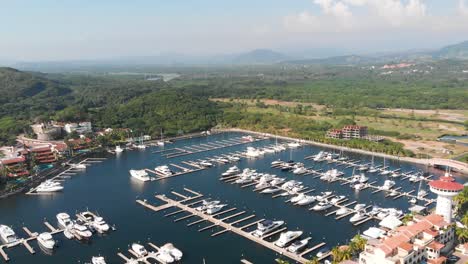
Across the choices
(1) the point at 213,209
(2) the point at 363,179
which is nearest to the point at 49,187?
(1) the point at 213,209

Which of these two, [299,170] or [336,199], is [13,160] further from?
[336,199]

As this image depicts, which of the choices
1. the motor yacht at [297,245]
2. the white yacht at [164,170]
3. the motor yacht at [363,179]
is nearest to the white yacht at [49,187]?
the white yacht at [164,170]

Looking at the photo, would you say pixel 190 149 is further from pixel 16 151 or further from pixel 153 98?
pixel 153 98

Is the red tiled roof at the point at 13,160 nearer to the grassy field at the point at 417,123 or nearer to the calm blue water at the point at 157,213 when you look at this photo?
the calm blue water at the point at 157,213

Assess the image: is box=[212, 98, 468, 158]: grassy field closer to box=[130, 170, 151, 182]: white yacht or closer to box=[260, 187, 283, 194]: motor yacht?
box=[260, 187, 283, 194]: motor yacht

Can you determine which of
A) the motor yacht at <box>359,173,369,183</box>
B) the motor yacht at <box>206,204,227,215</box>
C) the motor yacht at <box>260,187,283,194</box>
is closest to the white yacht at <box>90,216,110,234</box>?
the motor yacht at <box>206,204,227,215</box>

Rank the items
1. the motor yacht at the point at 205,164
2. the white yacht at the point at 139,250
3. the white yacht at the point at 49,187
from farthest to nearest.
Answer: the motor yacht at the point at 205,164
the white yacht at the point at 49,187
the white yacht at the point at 139,250

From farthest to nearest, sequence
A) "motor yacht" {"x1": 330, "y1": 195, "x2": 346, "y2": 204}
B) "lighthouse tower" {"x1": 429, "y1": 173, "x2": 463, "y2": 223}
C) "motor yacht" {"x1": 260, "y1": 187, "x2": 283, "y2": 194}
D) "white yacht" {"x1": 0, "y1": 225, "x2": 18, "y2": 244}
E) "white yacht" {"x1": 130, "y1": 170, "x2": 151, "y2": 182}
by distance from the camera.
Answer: "white yacht" {"x1": 130, "y1": 170, "x2": 151, "y2": 182} → "motor yacht" {"x1": 260, "y1": 187, "x2": 283, "y2": 194} → "motor yacht" {"x1": 330, "y1": 195, "x2": 346, "y2": 204} → "white yacht" {"x1": 0, "y1": 225, "x2": 18, "y2": 244} → "lighthouse tower" {"x1": 429, "y1": 173, "x2": 463, "y2": 223}
